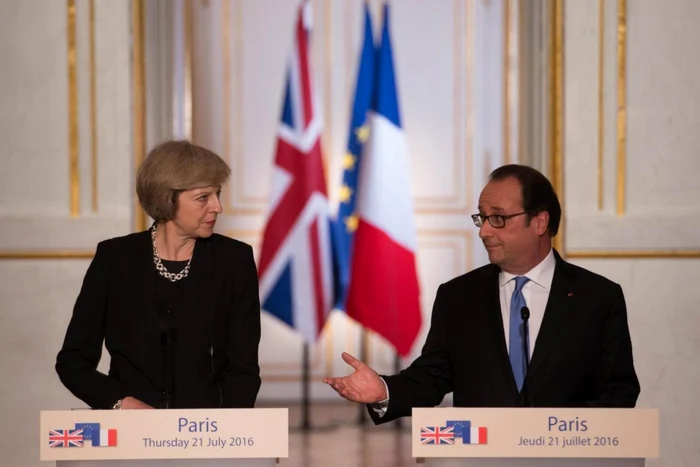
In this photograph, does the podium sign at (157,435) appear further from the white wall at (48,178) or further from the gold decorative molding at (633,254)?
the gold decorative molding at (633,254)

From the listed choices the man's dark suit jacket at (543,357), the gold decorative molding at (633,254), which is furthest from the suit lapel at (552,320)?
the gold decorative molding at (633,254)

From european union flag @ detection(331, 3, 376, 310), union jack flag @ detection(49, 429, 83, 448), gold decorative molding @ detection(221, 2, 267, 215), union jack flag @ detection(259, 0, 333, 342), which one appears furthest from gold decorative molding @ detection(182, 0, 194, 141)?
union jack flag @ detection(49, 429, 83, 448)

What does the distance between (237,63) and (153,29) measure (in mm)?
1252

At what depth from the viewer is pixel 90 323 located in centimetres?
263

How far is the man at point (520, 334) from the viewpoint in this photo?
2604 mm

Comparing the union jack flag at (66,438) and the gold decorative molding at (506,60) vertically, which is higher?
the gold decorative molding at (506,60)

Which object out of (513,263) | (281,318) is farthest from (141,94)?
(513,263)

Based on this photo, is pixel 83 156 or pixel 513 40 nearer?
pixel 83 156

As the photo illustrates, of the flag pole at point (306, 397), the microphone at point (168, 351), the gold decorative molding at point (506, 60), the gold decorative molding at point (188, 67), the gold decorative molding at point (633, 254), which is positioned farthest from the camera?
the gold decorative molding at point (506, 60)

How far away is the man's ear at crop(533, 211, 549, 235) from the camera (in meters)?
2.72

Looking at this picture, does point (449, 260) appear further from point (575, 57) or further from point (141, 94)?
point (141, 94)

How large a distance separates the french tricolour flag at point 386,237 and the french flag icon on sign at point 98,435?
3.42 meters

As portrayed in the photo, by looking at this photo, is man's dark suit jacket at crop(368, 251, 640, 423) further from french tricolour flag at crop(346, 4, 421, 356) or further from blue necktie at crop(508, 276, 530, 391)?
french tricolour flag at crop(346, 4, 421, 356)

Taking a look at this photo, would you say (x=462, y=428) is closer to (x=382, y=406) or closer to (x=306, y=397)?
(x=382, y=406)
